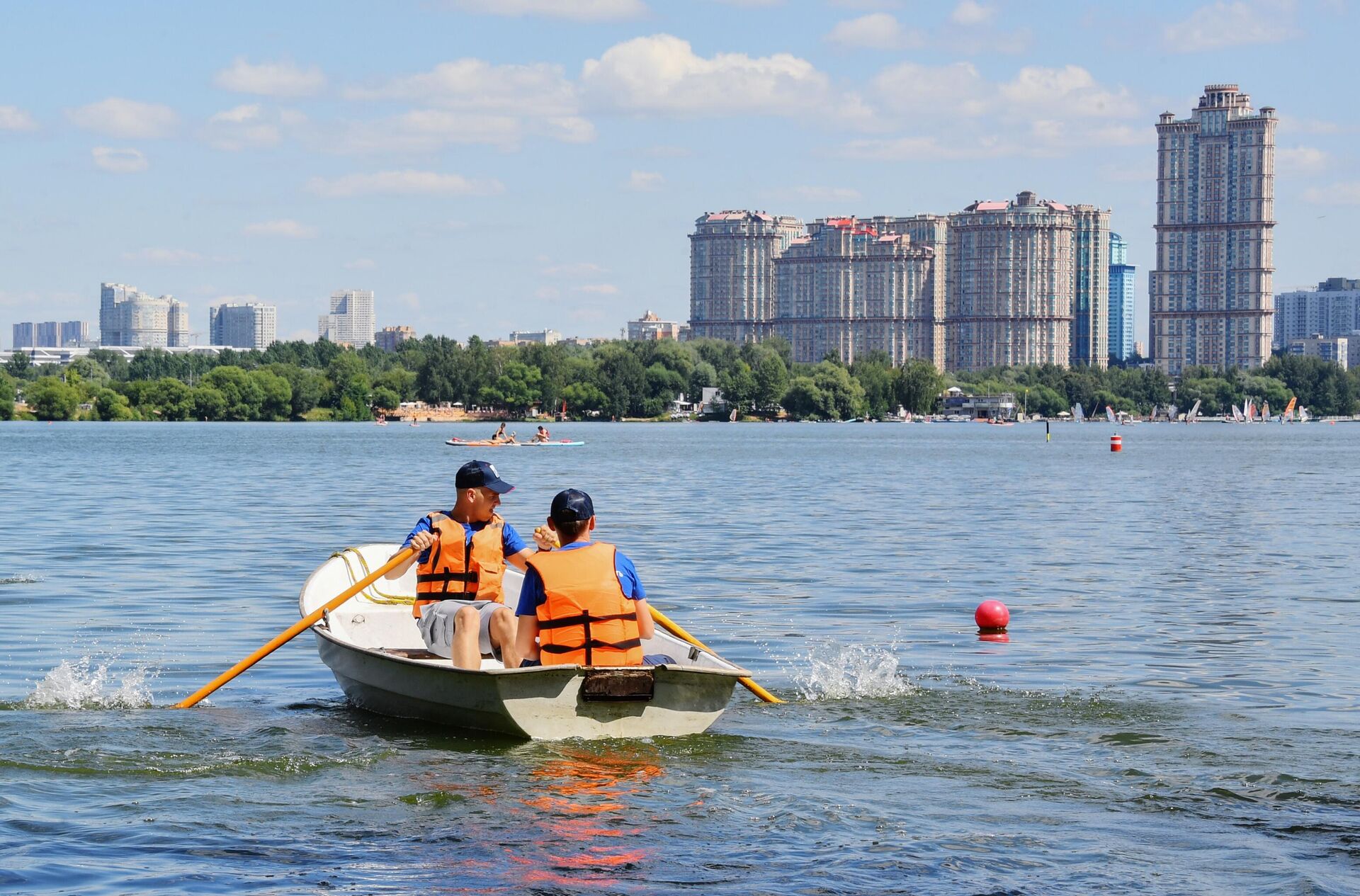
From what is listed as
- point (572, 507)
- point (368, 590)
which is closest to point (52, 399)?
point (368, 590)

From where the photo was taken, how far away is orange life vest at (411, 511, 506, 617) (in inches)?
521

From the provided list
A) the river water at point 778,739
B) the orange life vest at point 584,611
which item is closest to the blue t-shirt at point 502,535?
the river water at point 778,739

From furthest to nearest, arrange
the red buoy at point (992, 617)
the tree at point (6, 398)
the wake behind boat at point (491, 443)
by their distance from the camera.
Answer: the tree at point (6, 398) → the wake behind boat at point (491, 443) → the red buoy at point (992, 617)

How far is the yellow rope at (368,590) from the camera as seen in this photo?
15.4 m

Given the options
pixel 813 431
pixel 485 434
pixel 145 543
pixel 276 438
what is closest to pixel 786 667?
pixel 145 543

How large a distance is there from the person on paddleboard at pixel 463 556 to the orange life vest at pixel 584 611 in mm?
A: 1352

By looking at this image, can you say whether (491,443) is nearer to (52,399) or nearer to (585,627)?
(585,627)

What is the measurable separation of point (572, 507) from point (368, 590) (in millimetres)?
4854

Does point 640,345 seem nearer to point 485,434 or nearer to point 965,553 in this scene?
point 485,434

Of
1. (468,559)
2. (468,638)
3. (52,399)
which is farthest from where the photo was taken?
(52,399)

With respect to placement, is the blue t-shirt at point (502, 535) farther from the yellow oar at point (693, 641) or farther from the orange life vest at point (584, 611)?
the orange life vest at point (584, 611)

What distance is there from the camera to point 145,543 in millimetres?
28984

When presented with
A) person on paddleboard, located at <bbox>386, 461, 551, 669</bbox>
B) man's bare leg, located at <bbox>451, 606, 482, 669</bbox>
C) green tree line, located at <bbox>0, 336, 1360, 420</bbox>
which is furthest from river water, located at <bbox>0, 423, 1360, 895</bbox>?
green tree line, located at <bbox>0, 336, 1360, 420</bbox>

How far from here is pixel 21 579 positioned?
76.1 feet
